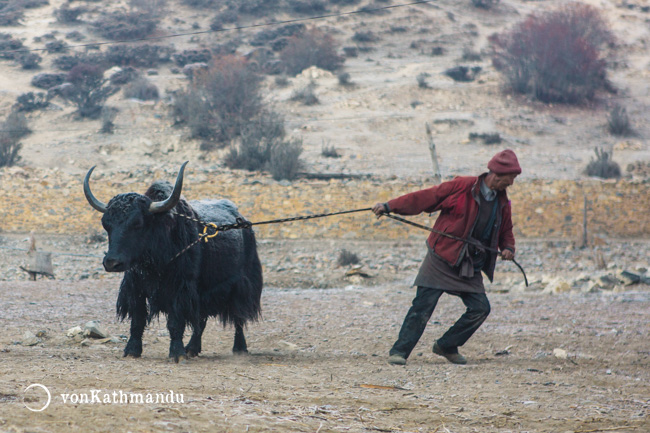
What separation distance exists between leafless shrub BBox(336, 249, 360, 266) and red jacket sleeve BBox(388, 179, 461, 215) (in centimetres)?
927

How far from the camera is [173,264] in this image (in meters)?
5.59

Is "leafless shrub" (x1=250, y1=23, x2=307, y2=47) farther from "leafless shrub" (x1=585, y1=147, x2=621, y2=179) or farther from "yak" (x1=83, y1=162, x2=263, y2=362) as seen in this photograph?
"yak" (x1=83, y1=162, x2=263, y2=362)

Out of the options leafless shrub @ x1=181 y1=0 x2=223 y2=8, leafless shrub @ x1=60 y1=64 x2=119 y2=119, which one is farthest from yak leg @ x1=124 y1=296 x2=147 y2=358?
leafless shrub @ x1=181 y1=0 x2=223 y2=8

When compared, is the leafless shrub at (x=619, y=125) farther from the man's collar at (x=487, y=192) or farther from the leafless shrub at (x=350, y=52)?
the man's collar at (x=487, y=192)

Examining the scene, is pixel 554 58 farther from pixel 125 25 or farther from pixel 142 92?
pixel 125 25

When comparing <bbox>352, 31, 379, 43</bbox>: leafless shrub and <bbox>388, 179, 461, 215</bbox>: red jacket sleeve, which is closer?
<bbox>388, 179, 461, 215</bbox>: red jacket sleeve

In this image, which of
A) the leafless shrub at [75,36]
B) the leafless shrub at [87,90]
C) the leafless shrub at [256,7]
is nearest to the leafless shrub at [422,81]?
the leafless shrub at [256,7]

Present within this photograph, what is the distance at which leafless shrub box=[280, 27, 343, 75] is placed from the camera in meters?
34.7

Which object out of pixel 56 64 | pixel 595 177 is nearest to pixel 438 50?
pixel 595 177

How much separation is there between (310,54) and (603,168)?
56.9 ft

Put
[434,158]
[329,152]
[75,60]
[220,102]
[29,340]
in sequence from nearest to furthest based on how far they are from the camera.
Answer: [29,340]
[434,158]
[329,152]
[220,102]
[75,60]

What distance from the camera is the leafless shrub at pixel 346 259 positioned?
14461mm

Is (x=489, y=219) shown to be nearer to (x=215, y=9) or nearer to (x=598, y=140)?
(x=598, y=140)

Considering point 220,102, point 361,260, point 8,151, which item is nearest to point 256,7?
point 220,102
